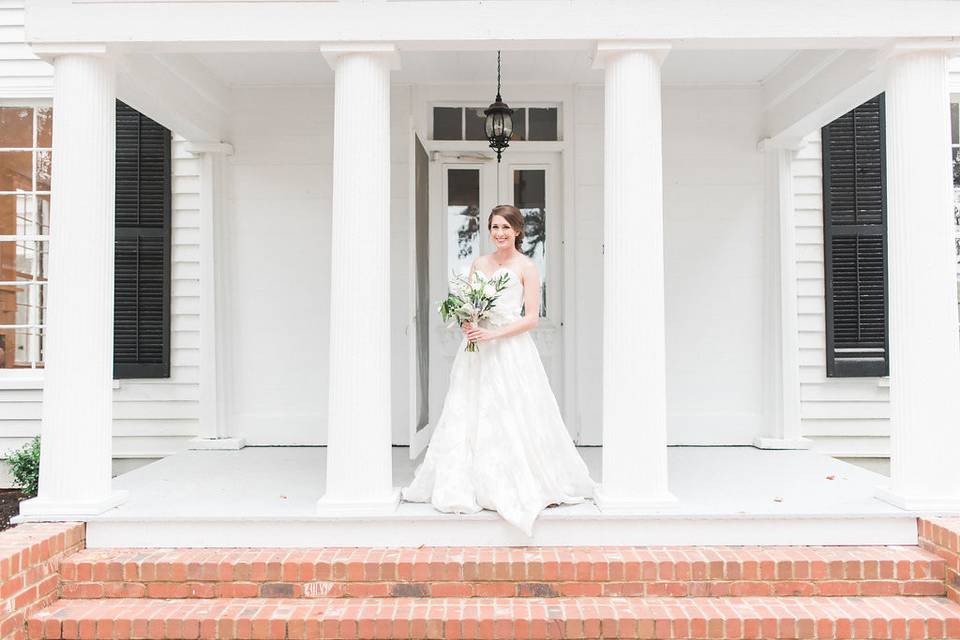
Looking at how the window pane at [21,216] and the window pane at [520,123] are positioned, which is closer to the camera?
the window pane at [520,123]

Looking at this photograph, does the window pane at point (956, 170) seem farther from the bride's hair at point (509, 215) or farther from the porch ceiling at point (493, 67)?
the bride's hair at point (509, 215)

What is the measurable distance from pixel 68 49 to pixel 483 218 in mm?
3499

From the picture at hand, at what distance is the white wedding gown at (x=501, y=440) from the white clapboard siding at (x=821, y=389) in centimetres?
323

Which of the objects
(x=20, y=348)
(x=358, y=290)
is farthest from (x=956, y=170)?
(x=20, y=348)

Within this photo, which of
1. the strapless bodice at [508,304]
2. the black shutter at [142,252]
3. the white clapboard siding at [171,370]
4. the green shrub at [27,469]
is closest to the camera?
the strapless bodice at [508,304]

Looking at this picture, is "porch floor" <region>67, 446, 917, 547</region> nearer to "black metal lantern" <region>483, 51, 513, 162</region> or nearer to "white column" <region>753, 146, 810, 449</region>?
"white column" <region>753, 146, 810, 449</region>

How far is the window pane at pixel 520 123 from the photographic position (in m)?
6.54

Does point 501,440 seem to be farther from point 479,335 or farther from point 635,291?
point 635,291

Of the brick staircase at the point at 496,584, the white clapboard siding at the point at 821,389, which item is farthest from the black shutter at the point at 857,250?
the brick staircase at the point at 496,584

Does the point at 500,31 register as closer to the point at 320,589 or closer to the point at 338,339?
the point at 338,339

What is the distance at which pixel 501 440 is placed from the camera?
4.24 metres

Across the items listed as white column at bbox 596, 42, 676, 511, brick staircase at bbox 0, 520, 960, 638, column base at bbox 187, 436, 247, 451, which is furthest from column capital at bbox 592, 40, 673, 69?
column base at bbox 187, 436, 247, 451

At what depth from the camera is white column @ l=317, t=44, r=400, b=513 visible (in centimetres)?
409

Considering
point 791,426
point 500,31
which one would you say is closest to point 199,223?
point 500,31
